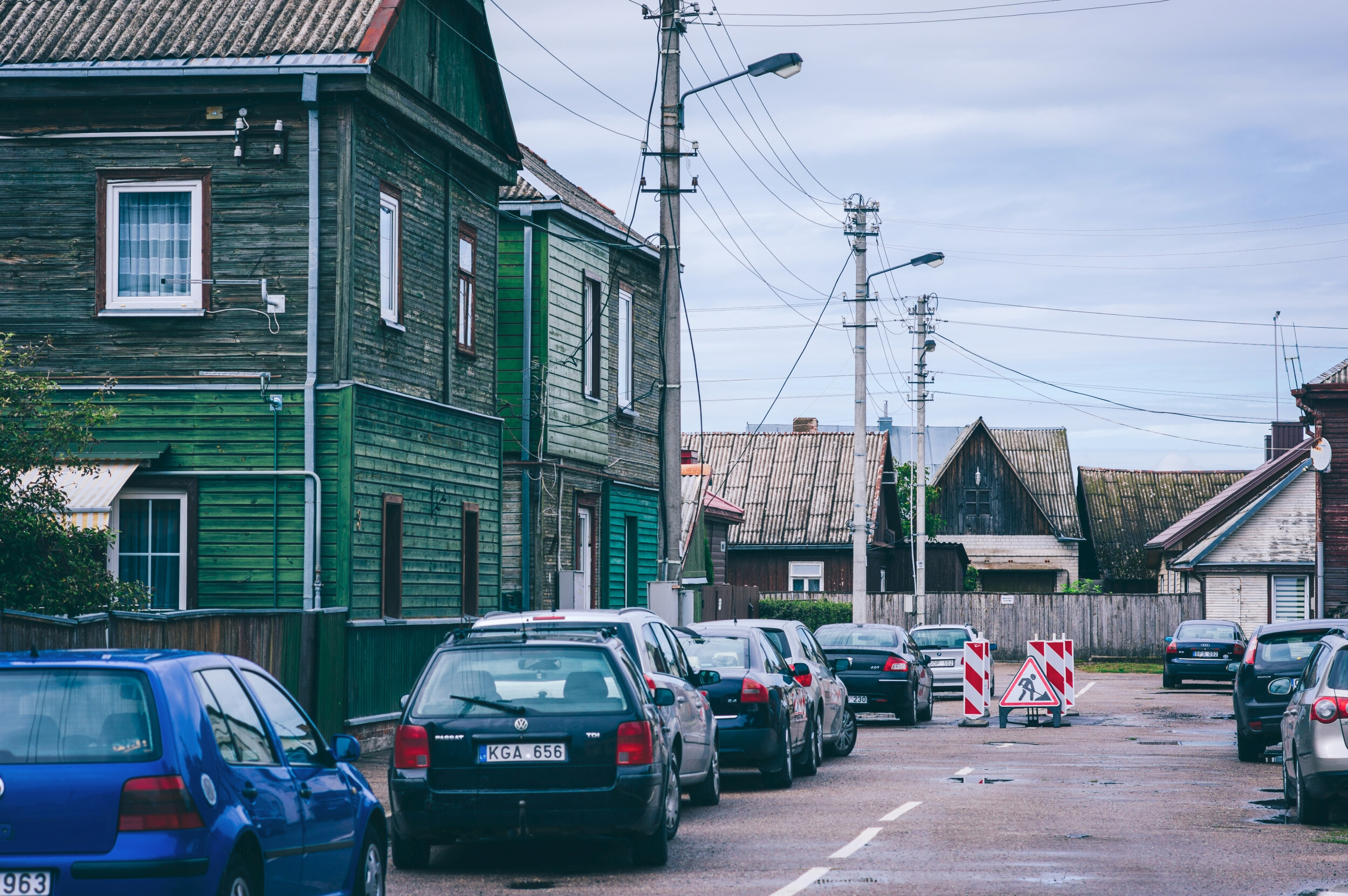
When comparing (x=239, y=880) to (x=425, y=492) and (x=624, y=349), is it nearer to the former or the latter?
(x=425, y=492)

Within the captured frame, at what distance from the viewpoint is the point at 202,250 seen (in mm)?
19266

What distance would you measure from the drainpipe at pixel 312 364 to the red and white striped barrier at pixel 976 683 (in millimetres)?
10707

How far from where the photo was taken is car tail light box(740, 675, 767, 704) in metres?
16.7

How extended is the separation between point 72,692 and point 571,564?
71.4 feet

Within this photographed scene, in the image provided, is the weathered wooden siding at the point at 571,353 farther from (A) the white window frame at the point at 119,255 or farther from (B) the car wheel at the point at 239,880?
(B) the car wheel at the point at 239,880

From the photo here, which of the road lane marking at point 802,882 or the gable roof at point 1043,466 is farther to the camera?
the gable roof at point 1043,466

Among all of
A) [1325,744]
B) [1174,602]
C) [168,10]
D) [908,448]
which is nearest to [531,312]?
[168,10]

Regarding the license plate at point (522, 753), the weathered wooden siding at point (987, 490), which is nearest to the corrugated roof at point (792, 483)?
the weathered wooden siding at point (987, 490)

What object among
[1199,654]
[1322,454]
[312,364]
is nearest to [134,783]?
[312,364]

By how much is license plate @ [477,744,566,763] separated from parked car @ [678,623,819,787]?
218 inches

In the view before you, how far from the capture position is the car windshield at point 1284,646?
67.6 ft

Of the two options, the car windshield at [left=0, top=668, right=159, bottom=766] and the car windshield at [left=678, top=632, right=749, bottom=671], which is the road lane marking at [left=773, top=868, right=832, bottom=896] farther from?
the car windshield at [left=678, top=632, right=749, bottom=671]

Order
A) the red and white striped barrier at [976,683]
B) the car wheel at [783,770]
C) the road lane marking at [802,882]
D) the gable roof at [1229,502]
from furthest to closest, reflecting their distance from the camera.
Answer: the gable roof at [1229,502]
the red and white striped barrier at [976,683]
the car wheel at [783,770]
the road lane marking at [802,882]

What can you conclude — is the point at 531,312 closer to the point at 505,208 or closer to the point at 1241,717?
the point at 505,208
